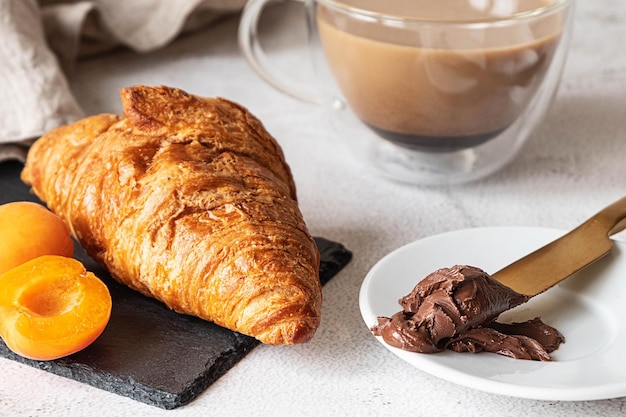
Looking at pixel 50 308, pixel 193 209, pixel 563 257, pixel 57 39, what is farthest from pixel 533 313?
pixel 57 39

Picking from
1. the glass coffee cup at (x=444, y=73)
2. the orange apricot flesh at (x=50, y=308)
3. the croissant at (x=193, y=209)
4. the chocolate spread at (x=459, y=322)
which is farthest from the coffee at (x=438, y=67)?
the orange apricot flesh at (x=50, y=308)

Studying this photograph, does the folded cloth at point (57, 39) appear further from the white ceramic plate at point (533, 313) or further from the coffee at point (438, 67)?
the white ceramic plate at point (533, 313)

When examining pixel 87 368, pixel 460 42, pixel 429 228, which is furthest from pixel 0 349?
pixel 460 42

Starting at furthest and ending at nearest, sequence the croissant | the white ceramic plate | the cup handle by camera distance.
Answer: the cup handle
the croissant
the white ceramic plate

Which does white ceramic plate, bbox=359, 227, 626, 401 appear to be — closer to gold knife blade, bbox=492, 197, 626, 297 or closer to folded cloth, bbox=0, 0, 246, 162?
gold knife blade, bbox=492, 197, 626, 297

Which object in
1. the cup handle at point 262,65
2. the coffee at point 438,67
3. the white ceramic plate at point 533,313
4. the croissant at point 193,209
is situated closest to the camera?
the white ceramic plate at point 533,313

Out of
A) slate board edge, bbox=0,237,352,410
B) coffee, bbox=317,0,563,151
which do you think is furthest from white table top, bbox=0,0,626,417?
coffee, bbox=317,0,563,151

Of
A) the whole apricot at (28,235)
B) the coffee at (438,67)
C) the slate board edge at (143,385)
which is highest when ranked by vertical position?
the coffee at (438,67)
